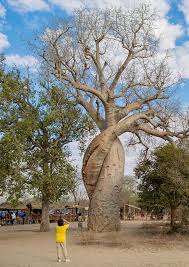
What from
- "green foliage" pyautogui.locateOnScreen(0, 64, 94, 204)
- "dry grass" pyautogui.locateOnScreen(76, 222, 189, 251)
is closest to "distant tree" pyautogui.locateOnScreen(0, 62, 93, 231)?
"green foliage" pyautogui.locateOnScreen(0, 64, 94, 204)

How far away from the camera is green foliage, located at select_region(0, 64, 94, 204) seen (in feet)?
59.9

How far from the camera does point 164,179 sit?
1691 cm

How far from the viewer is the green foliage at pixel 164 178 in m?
16.2

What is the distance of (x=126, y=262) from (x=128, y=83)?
12076 millimetres

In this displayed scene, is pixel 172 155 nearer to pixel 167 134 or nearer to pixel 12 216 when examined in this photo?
pixel 167 134

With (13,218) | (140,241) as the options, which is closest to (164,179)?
(140,241)

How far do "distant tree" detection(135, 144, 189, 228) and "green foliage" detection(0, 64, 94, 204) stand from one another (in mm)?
3694

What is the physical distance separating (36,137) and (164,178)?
6822 mm

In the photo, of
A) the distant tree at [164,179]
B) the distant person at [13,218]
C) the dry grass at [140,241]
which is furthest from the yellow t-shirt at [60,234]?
the distant person at [13,218]

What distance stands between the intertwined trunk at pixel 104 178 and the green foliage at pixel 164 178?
44.5 inches

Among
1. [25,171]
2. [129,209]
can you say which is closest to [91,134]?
[25,171]

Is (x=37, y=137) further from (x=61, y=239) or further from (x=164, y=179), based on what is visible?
(x=61, y=239)

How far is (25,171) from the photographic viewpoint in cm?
1948

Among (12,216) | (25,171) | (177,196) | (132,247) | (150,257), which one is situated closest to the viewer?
(150,257)
